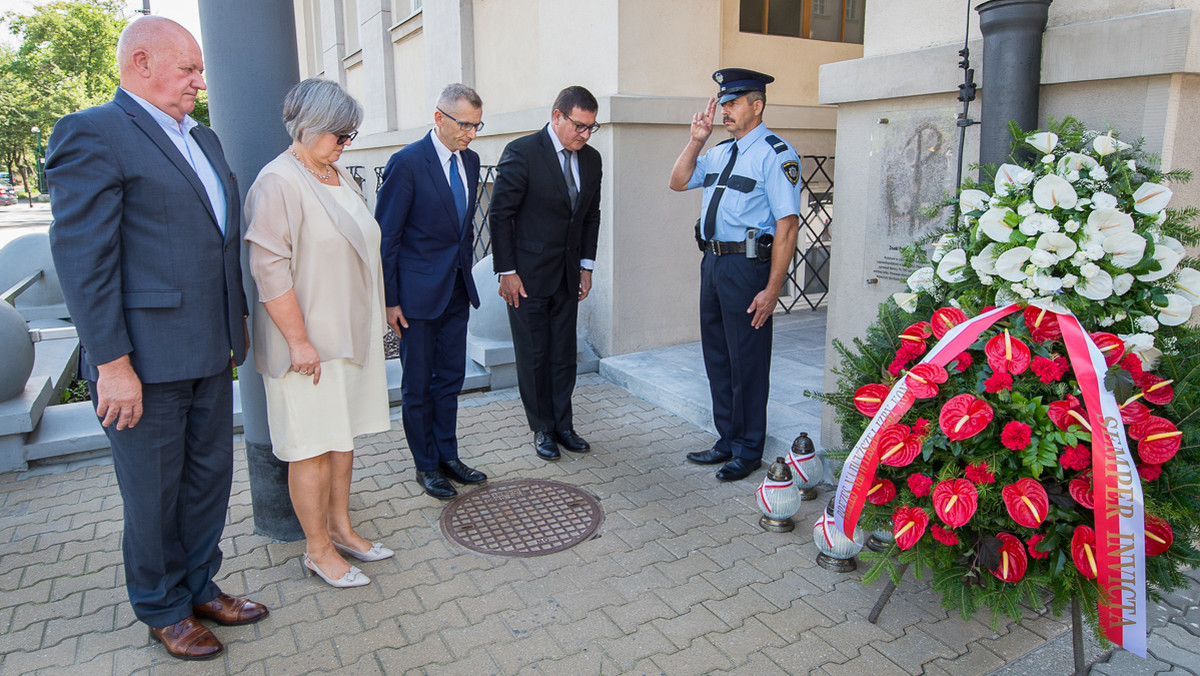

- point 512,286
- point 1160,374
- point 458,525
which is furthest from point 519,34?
point 1160,374

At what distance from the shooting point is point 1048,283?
2.28 meters

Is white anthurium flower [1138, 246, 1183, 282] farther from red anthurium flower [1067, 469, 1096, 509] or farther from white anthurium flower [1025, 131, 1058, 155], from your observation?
red anthurium flower [1067, 469, 1096, 509]

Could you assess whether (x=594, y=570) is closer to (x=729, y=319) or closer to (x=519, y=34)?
(x=729, y=319)

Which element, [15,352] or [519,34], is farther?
[519,34]

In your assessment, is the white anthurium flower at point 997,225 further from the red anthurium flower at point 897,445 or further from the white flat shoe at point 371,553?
the white flat shoe at point 371,553

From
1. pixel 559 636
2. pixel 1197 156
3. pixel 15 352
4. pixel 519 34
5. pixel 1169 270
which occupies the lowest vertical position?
pixel 559 636

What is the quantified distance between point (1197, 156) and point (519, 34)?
588 cm

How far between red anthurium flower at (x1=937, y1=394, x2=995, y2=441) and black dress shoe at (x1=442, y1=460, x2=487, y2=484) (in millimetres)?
2417

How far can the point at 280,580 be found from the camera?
123 inches

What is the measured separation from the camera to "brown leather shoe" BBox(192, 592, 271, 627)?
2803mm

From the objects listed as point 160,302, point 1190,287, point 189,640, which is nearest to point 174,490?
point 189,640

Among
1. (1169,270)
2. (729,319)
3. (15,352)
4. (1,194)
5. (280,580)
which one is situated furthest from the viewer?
(1,194)

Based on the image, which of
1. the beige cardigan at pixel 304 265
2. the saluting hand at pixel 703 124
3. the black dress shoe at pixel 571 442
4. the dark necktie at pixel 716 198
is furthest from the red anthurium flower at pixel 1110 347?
the black dress shoe at pixel 571 442

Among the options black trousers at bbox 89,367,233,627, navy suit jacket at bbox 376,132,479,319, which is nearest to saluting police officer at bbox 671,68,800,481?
navy suit jacket at bbox 376,132,479,319
